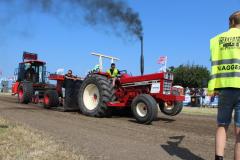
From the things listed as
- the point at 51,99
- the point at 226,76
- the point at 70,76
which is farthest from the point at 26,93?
the point at 226,76

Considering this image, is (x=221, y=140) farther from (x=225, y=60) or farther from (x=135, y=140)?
(x=135, y=140)

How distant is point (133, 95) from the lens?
43.7 ft

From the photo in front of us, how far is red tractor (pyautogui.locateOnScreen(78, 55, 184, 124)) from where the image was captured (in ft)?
40.9

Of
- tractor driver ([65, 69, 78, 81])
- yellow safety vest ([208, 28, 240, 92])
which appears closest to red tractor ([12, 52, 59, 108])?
tractor driver ([65, 69, 78, 81])

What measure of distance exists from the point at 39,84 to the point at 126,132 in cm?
1327

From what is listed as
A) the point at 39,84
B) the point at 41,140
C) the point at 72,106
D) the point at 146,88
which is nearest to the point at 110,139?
the point at 41,140

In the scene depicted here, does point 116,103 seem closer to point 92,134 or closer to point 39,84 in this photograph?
point 92,134

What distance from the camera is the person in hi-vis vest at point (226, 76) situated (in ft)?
18.3

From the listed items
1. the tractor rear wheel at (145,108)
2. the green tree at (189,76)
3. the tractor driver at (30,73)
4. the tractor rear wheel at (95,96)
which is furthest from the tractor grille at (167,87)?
the green tree at (189,76)

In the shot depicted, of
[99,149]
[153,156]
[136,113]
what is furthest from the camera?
[136,113]

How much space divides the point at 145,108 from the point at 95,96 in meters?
2.38

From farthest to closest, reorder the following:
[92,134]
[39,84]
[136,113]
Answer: [39,84] < [136,113] < [92,134]

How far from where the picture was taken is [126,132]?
388 inches

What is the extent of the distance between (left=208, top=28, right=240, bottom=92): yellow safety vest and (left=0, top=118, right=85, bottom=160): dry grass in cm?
222
